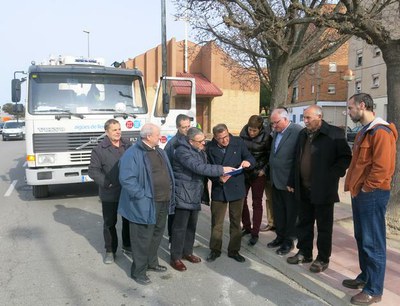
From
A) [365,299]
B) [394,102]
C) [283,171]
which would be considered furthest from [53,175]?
[394,102]

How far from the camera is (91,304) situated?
3.75 meters

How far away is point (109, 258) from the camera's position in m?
4.85

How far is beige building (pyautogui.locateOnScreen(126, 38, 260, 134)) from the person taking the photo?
2495 cm

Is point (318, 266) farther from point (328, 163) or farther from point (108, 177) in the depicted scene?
point (108, 177)

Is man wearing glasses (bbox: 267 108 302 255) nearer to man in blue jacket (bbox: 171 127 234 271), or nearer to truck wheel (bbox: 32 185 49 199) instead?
man in blue jacket (bbox: 171 127 234 271)

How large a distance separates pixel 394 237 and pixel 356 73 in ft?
116

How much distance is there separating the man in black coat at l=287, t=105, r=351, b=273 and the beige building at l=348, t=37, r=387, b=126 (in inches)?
1166

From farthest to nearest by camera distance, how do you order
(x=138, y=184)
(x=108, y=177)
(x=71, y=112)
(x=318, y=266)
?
(x=71, y=112) → (x=108, y=177) → (x=318, y=266) → (x=138, y=184)

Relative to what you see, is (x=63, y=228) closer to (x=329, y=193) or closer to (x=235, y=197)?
(x=235, y=197)

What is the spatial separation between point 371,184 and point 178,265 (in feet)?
7.81

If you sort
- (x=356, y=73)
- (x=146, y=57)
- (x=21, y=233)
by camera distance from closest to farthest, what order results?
(x=21, y=233), (x=146, y=57), (x=356, y=73)

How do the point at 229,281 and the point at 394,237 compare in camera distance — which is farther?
the point at 394,237

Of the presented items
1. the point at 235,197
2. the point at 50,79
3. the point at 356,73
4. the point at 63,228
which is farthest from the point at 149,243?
the point at 356,73

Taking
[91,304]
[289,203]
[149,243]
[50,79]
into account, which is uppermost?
[50,79]
